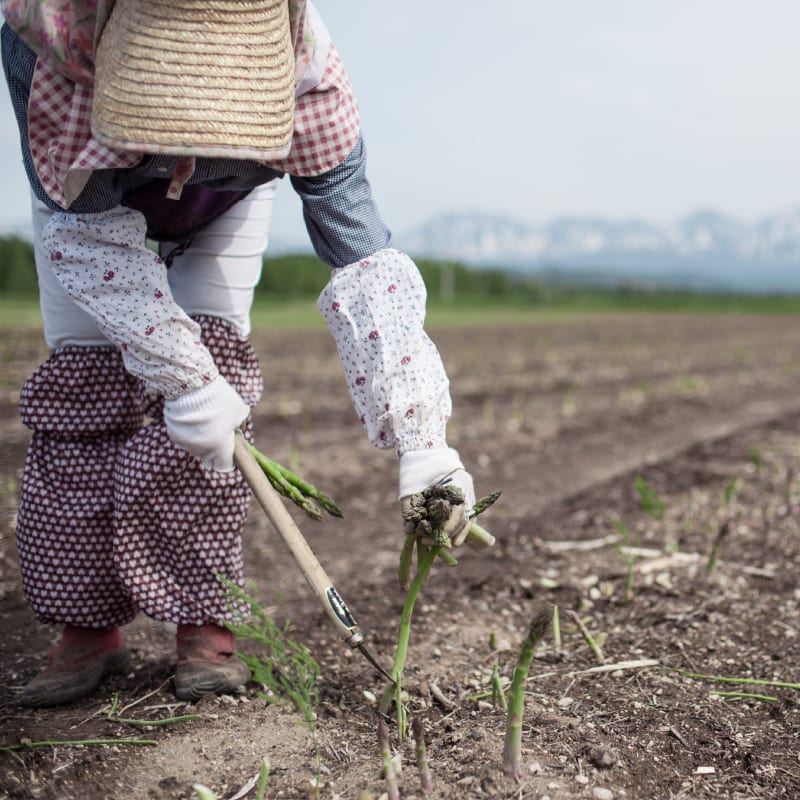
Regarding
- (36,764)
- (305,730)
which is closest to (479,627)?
(305,730)

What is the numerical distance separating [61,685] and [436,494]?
1052mm

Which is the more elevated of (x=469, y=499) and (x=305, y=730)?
(x=469, y=499)

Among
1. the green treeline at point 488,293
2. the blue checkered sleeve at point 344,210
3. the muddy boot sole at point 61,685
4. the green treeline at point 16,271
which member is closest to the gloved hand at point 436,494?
the blue checkered sleeve at point 344,210

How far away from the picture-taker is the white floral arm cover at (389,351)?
1.77m

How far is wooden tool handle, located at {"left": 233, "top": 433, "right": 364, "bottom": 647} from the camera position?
1.75 metres

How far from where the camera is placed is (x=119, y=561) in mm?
2084

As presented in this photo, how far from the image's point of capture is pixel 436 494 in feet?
5.56

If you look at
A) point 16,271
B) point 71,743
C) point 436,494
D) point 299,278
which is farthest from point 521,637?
point 299,278

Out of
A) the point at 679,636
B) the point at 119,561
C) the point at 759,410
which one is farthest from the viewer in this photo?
the point at 759,410

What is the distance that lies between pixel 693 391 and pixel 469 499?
6.54 metres

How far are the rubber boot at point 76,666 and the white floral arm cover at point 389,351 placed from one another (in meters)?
0.93

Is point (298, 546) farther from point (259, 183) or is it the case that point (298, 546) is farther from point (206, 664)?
point (259, 183)

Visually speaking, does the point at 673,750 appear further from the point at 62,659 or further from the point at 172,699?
the point at 62,659

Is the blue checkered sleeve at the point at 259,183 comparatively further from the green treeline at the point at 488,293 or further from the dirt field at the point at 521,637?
the green treeline at the point at 488,293
